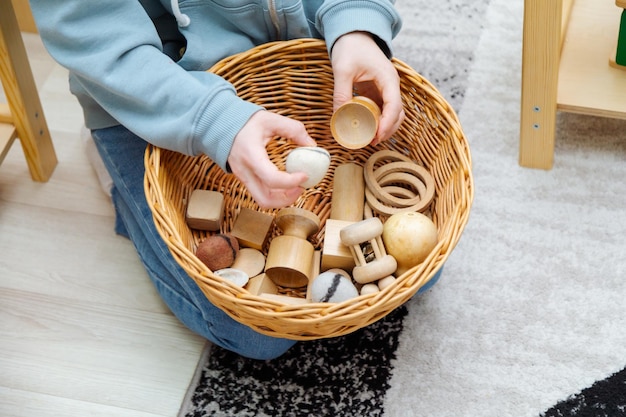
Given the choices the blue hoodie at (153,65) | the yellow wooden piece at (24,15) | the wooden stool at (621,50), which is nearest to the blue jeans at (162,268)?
the blue hoodie at (153,65)

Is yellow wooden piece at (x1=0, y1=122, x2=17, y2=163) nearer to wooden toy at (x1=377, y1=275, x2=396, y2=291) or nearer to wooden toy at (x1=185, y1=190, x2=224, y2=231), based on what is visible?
wooden toy at (x1=185, y1=190, x2=224, y2=231)

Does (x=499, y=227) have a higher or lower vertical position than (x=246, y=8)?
lower

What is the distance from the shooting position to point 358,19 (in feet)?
3.15

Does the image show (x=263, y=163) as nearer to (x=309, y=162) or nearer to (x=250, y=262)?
(x=309, y=162)

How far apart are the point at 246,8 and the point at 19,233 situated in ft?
1.64

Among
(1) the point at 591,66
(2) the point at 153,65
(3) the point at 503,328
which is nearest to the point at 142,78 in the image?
(2) the point at 153,65

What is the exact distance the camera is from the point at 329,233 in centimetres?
94

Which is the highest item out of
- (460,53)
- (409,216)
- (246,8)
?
(246,8)

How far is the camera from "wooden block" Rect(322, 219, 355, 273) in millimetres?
925

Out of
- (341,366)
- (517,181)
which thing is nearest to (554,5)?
(517,181)

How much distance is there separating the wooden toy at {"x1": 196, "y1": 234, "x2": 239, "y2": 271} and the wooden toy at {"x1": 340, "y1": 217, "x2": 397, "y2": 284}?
0.45 feet

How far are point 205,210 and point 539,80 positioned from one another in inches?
20.2

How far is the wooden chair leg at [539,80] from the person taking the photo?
1.06 m

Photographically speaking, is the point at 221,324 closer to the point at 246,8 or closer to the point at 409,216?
the point at 409,216
